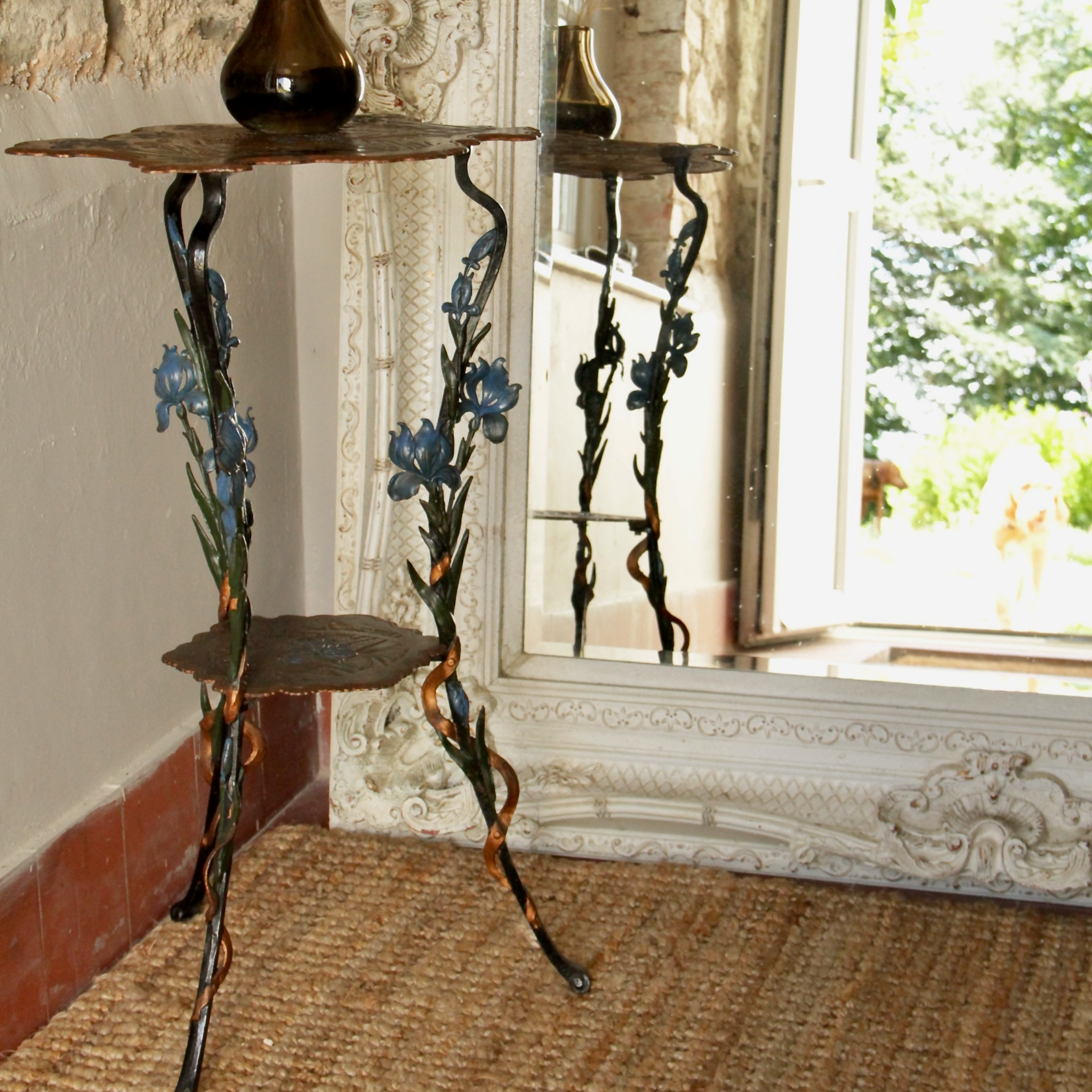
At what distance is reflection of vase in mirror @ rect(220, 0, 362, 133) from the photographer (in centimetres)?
98

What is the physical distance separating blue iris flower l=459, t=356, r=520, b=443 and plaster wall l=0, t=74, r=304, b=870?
40 centimetres

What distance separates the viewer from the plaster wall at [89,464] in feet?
3.71

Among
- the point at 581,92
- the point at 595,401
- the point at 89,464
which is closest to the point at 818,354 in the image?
the point at 595,401

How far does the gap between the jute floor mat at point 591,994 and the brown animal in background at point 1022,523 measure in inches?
14.1

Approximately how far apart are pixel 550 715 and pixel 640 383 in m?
0.43

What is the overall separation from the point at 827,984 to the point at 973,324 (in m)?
0.78

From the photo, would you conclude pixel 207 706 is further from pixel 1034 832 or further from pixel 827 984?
pixel 1034 832

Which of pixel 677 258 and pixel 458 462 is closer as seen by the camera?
pixel 458 462

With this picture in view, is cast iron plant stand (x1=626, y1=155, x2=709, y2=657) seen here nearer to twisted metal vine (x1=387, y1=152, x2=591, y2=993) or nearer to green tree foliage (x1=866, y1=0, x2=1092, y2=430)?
green tree foliage (x1=866, y1=0, x2=1092, y2=430)

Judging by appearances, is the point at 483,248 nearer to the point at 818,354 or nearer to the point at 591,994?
the point at 818,354

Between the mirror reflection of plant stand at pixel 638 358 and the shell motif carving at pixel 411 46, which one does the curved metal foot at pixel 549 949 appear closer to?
the mirror reflection of plant stand at pixel 638 358

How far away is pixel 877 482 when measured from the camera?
152cm

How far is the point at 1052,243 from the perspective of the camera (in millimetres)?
1436

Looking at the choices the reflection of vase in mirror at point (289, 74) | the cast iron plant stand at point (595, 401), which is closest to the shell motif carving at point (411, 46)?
the cast iron plant stand at point (595, 401)
